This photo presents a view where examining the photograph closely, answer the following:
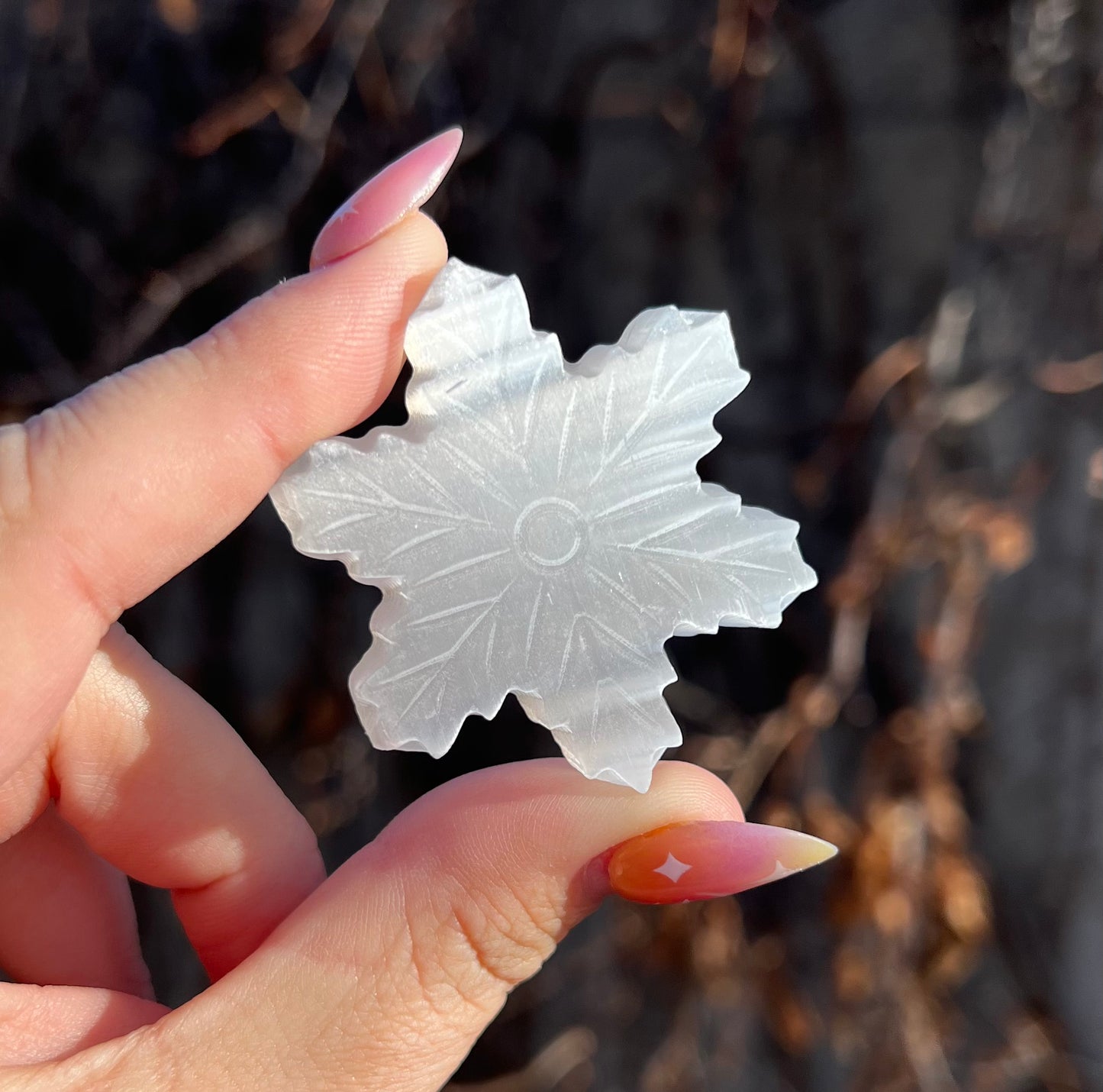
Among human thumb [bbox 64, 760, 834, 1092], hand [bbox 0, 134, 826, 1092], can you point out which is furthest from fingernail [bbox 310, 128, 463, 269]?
human thumb [bbox 64, 760, 834, 1092]

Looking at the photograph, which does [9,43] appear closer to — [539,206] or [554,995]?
[539,206]

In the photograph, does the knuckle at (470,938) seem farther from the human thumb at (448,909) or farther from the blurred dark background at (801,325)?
the blurred dark background at (801,325)

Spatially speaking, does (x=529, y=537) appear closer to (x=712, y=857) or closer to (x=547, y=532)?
(x=547, y=532)

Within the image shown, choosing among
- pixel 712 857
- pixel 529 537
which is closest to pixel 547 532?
pixel 529 537

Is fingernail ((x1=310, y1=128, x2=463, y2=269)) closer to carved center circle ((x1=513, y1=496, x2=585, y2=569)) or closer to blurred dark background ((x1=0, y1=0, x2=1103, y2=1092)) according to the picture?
carved center circle ((x1=513, y1=496, x2=585, y2=569))

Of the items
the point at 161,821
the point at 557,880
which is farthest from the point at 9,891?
the point at 557,880

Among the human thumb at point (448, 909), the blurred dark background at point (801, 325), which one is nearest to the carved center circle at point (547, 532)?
the human thumb at point (448, 909)
